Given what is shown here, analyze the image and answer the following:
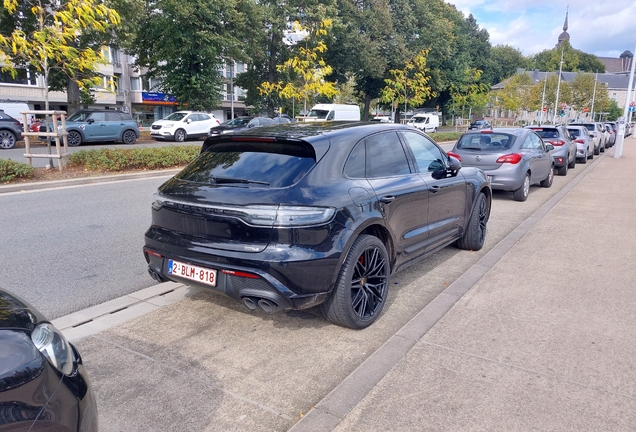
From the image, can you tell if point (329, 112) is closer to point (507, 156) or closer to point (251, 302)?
point (507, 156)

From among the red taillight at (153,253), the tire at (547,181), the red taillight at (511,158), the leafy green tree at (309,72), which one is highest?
the leafy green tree at (309,72)

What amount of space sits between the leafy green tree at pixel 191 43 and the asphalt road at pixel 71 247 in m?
21.1

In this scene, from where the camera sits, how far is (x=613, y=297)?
15.8 feet

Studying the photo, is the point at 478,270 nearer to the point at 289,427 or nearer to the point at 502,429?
the point at 502,429

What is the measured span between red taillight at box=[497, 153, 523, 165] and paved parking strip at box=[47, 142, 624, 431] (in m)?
5.88

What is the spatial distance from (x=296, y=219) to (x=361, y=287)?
0.95m

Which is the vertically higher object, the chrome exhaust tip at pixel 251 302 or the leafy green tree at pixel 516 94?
the leafy green tree at pixel 516 94

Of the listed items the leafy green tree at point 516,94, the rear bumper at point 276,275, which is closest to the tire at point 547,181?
the rear bumper at point 276,275

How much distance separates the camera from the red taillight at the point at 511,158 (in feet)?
33.3

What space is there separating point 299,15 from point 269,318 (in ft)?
112

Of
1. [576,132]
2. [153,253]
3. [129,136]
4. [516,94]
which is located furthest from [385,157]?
[516,94]

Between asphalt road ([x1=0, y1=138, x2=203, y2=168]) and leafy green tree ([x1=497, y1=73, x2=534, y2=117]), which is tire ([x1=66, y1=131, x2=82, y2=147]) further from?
leafy green tree ([x1=497, y1=73, x2=534, y2=117])

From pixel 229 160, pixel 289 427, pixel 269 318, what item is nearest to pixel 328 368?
pixel 289 427

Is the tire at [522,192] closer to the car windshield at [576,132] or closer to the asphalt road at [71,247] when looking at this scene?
the asphalt road at [71,247]
